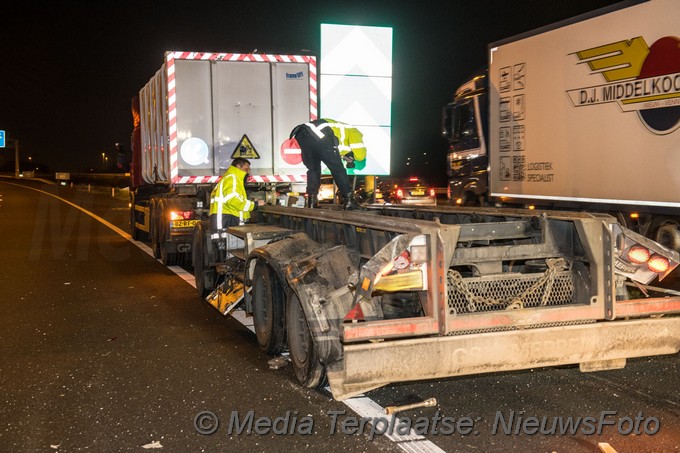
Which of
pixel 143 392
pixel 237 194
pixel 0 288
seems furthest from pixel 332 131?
pixel 0 288

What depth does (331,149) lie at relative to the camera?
841 centimetres

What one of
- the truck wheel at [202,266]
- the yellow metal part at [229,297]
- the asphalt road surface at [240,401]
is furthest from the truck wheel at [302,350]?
the truck wheel at [202,266]

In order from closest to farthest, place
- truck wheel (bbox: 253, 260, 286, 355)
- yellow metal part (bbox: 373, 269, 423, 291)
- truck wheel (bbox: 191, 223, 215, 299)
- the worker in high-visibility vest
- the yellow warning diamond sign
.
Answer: yellow metal part (bbox: 373, 269, 423, 291) < truck wheel (bbox: 253, 260, 286, 355) < the worker in high-visibility vest < truck wheel (bbox: 191, 223, 215, 299) < the yellow warning diamond sign

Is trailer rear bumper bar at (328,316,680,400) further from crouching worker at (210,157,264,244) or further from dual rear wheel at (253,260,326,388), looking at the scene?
crouching worker at (210,157,264,244)

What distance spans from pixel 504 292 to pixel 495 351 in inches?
22.6

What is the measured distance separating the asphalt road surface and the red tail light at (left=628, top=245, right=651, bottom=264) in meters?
1.02

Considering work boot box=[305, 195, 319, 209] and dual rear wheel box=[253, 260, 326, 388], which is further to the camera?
work boot box=[305, 195, 319, 209]

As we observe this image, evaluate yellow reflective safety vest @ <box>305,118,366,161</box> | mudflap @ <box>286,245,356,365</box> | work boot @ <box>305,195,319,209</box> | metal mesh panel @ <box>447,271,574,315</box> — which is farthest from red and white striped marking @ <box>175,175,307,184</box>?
metal mesh panel @ <box>447,271,574,315</box>

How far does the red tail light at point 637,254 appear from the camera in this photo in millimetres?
5117

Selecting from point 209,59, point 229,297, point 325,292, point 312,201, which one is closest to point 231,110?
point 209,59

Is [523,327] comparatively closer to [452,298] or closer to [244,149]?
[452,298]

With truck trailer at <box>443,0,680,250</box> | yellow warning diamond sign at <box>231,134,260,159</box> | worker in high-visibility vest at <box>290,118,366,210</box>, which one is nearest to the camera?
worker in high-visibility vest at <box>290,118,366,210</box>

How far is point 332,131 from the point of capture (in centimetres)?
846

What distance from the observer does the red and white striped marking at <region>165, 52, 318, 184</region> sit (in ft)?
37.7
